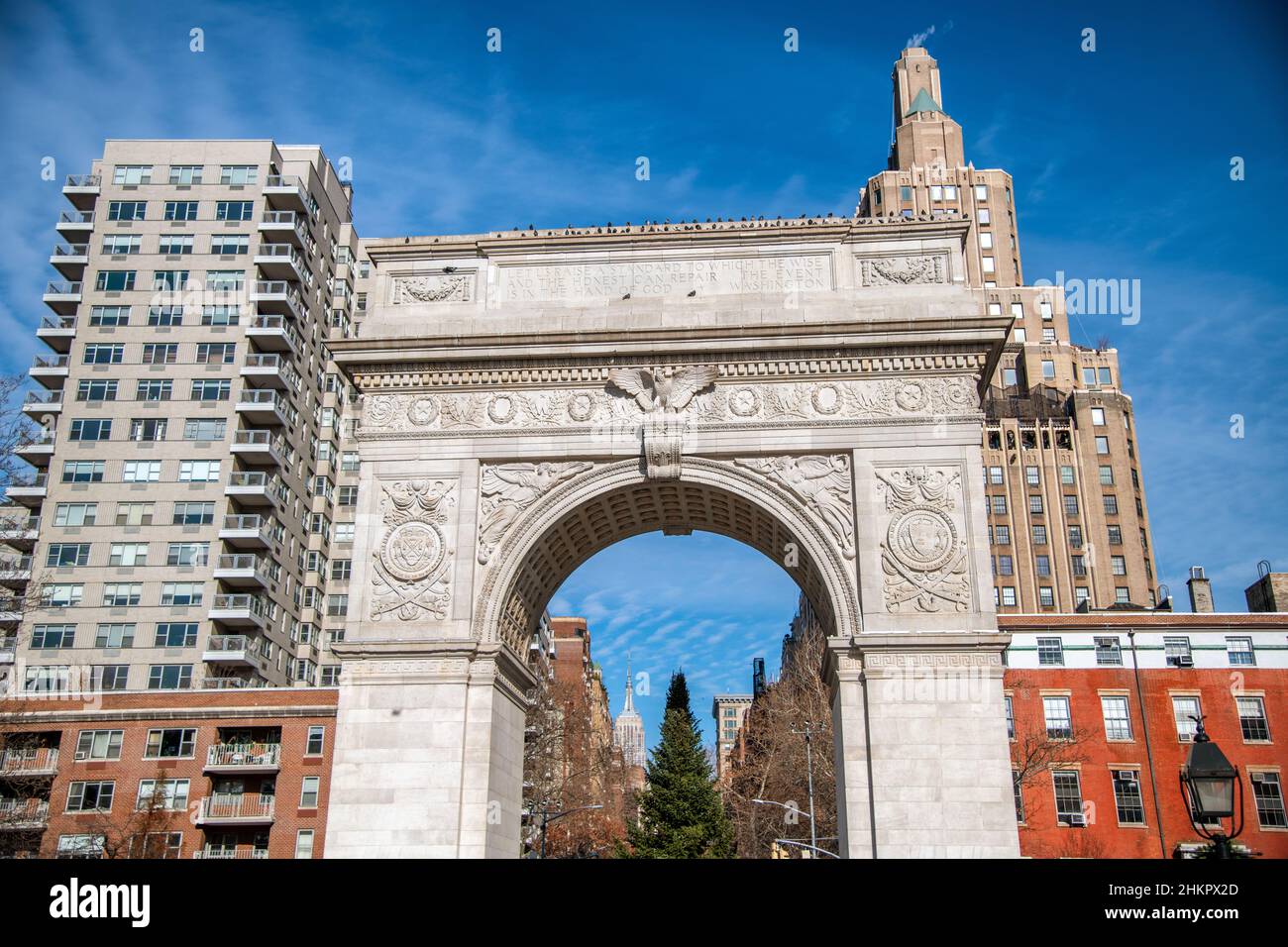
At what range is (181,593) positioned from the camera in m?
55.8

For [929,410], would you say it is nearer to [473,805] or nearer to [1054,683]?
[473,805]

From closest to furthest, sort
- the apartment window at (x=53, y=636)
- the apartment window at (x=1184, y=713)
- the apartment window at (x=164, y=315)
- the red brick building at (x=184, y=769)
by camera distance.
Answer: the apartment window at (x=1184, y=713) → the red brick building at (x=184, y=769) → the apartment window at (x=53, y=636) → the apartment window at (x=164, y=315)

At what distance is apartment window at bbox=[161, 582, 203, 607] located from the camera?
5569cm

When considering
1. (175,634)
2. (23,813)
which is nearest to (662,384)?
(23,813)

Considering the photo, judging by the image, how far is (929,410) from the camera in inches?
963

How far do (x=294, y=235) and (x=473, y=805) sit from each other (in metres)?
48.2

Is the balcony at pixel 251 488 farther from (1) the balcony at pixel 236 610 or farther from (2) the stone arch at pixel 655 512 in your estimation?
(2) the stone arch at pixel 655 512

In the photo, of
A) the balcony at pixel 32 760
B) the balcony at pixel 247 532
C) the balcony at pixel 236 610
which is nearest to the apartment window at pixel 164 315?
the balcony at pixel 247 532

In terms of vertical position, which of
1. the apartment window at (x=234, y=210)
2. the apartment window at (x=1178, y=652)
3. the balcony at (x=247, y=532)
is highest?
the apartment window at (x=234, y=210)

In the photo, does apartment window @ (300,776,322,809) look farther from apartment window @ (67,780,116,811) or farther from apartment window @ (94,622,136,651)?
apartment window @ (94,622,136,651)

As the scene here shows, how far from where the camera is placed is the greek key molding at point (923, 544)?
23.1 meters

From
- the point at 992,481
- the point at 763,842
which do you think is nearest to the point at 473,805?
the point at 763,842

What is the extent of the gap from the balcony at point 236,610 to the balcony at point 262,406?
9.97 m

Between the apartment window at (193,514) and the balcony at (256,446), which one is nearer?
the apartment window at (193,514)
